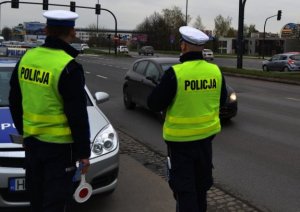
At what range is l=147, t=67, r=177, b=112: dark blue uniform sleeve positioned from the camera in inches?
137

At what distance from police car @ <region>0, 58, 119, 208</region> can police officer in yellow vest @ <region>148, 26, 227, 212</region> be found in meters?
1.08

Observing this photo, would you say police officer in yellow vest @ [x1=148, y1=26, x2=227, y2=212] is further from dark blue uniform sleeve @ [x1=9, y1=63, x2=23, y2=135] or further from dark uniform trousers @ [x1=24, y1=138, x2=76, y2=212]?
dark blue uniform sleeve @ [x1=9, y1=63, x2=23, y2=135]

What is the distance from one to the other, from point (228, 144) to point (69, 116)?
5.48m

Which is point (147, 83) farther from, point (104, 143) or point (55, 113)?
point (55, 113)

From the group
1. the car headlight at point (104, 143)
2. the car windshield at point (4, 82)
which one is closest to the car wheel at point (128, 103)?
the car windshield at point (4, 82)

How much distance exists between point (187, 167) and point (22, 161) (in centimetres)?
152

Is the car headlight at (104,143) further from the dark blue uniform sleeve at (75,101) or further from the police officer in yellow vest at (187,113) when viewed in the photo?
the dark blue uniform sleeve at (75,101)

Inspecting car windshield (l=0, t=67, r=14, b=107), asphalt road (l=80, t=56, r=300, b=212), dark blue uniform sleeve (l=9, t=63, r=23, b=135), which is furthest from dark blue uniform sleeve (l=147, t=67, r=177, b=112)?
car windshield (l=0, t=67, r=14, b=107)

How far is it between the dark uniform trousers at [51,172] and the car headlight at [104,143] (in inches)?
52.4

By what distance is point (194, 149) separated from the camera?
3.55 meters

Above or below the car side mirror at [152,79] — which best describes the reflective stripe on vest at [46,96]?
above

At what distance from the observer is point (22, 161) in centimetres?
414

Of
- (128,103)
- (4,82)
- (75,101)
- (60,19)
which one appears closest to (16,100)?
(75,101)

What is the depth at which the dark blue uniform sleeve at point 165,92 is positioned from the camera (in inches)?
137
